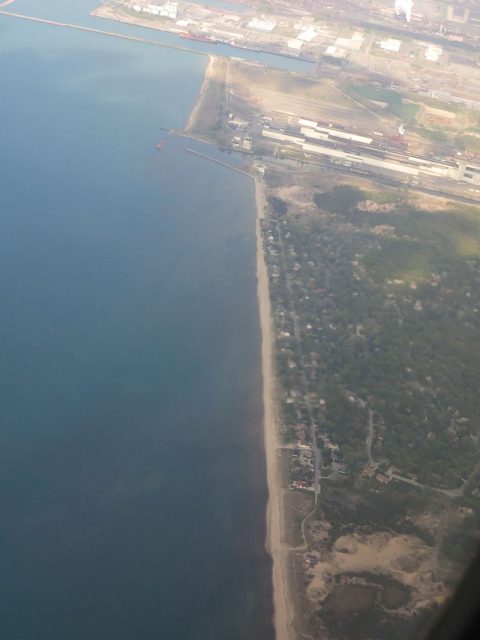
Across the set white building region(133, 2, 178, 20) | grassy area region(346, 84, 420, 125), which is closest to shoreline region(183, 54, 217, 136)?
white building region(133, 2, 178, 20)

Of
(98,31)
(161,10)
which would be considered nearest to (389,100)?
(161,10)

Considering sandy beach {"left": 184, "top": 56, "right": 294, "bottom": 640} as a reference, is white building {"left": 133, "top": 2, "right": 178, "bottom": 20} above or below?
above

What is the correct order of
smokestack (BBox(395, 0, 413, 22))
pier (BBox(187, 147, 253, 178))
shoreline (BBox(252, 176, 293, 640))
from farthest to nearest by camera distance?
1. smokestack (BBox(395, 0, 413, 22))
2. pier (BBox(187, 147, 253, 178))
3. shoreline (BBox(252, 176, 293, 640))

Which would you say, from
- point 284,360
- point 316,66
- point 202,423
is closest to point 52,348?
point 202,423

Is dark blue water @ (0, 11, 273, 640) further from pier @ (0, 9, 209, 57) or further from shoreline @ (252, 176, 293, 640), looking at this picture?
pier @ (0, 9, 209, 57)

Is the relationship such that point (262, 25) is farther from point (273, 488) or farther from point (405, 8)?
point (273, 488)

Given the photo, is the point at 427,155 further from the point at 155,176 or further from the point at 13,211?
the point at 13,211

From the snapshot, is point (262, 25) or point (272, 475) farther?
point (262, 25)
